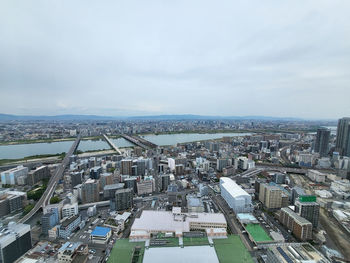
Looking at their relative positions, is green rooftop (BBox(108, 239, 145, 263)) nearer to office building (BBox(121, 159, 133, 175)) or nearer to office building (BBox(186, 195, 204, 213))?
office building (BBox(186, 195, 204, 213))

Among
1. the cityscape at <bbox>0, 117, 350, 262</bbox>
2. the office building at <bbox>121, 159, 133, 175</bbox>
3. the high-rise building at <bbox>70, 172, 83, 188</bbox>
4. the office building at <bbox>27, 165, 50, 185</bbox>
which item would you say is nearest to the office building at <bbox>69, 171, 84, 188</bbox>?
the high-rise building at <bbox>70, 172, 83, 188</bbox>

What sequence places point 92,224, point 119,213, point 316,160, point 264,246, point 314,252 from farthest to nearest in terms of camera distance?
point 316,160, point 119,213, point 92,224, point 264,246, point 314,252

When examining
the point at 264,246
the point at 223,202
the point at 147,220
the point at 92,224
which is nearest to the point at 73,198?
the point at 92,224

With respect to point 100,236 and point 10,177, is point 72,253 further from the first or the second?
point 10,177

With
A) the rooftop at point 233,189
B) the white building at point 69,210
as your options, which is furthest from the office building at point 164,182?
the white building at point 69,210

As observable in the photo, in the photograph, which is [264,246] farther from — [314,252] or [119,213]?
[119,213]

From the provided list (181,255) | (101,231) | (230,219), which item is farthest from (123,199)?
(230,219)

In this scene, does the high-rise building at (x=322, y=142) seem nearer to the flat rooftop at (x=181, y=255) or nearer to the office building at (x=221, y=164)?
the office building at (x=221, y=164)
